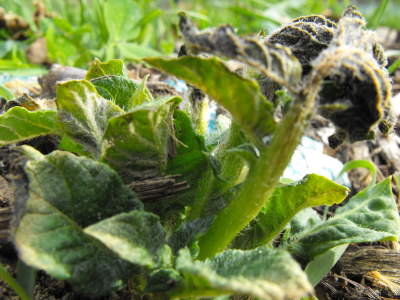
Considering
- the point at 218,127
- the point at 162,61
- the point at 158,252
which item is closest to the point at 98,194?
the point at 158,252

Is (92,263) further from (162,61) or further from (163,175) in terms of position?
(162,61)

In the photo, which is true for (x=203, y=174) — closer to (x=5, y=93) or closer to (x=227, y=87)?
(x=227, y=87)

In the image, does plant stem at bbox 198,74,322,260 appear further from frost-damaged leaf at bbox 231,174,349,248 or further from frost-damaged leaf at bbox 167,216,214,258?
A: frost-damaged leaf at bbox 231,174,349,248

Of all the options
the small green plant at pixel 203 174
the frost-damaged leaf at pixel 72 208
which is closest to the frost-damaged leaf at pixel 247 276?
the small green plant at pixel 203 174

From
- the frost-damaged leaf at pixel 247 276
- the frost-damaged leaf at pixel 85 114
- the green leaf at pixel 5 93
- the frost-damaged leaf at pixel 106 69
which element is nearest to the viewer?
the frost-damaged leaf at pixel 247 276

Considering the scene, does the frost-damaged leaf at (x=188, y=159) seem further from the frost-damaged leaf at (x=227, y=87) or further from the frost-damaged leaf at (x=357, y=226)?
the frost-damaged leaf at (x=357, y=226)

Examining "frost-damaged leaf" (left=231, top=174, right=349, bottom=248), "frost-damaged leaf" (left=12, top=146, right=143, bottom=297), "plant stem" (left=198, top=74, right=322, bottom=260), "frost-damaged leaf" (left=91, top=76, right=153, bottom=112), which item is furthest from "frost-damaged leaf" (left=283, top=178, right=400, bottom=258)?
"frost-damaged leaf" (left=91, top=76, right=153, bottom=112)
